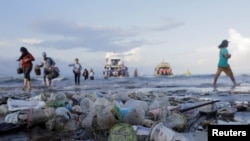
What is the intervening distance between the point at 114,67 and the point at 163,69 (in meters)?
10.1

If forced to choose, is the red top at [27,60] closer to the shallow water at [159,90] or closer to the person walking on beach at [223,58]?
A: the shallow water at [159,90]

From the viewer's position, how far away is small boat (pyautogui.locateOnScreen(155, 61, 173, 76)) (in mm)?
54881

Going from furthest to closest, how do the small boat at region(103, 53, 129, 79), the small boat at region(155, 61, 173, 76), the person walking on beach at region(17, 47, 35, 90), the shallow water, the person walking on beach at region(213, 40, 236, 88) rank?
the small boat at region(155, 61, 173, 76) → the small boat at region(103, 53, 129, 79) → the person walking on beach at region(17, 47, 35, 90) → the person walking on beach at region(213, 40, 236, 88) → the shallow water

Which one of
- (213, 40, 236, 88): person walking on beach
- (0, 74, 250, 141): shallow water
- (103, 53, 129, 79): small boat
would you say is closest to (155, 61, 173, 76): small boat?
(103, 53, 129, 79): small boat

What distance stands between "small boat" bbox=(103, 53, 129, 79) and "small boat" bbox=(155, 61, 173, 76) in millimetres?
8213

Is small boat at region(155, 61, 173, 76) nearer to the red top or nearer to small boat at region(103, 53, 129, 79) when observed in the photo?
small boat at region(103, 53, 129, 79)

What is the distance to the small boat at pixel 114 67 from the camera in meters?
47.1

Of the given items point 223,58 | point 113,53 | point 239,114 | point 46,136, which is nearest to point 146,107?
point 239,114

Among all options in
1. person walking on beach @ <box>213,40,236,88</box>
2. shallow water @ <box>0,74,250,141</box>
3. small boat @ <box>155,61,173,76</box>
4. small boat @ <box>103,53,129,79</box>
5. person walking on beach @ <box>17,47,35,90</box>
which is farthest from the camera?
small boat @ <box>155,61,173,76</box>

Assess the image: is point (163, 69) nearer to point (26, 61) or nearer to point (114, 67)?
point (114, 67)

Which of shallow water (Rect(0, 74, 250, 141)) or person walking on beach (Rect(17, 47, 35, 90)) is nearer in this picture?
shallow water (Rect(0, 74, 250, 141))

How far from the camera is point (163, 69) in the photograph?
182ft

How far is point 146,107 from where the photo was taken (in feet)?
15.9

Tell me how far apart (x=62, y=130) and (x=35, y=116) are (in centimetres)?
43
